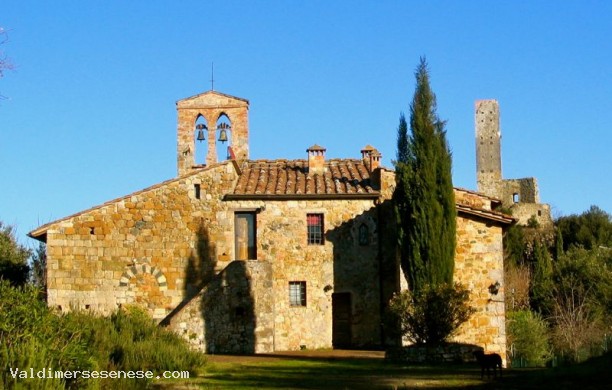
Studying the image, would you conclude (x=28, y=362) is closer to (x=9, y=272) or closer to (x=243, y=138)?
(x=243, y=138)

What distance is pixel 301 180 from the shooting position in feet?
96.8

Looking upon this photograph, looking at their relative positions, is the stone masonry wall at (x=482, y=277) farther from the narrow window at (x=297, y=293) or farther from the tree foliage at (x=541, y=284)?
the tree foliage at (x=541, y=284)

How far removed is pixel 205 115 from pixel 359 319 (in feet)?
30.8

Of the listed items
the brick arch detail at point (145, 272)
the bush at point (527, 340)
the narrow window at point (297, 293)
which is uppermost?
the brick arch detail at point (145, 272)

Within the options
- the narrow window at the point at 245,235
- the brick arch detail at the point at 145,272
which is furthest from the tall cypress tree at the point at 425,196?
the brick arch detail at the point at 145,272

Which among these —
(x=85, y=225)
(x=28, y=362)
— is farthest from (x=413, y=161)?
(x=28, y=362)

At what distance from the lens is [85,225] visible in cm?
2795

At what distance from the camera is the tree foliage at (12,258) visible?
Answer: 113 feet

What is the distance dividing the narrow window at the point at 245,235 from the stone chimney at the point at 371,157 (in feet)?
14.3

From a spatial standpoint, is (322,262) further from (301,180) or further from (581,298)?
(581,298)

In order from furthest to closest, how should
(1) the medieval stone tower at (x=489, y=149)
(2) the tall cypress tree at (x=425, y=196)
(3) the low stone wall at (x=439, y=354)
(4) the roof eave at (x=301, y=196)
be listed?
(1) the medieval stone tower at (x=489, y=149)
(4) the roof eave at (x=301, y=196)
(2) the tall cypress tree at (x=425, y=196)
(3) the low stone wall at (x=439, y=354)

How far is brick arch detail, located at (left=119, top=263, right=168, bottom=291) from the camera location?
28.0 m

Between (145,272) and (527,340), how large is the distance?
41.9 feet

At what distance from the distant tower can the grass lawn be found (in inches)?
1714
